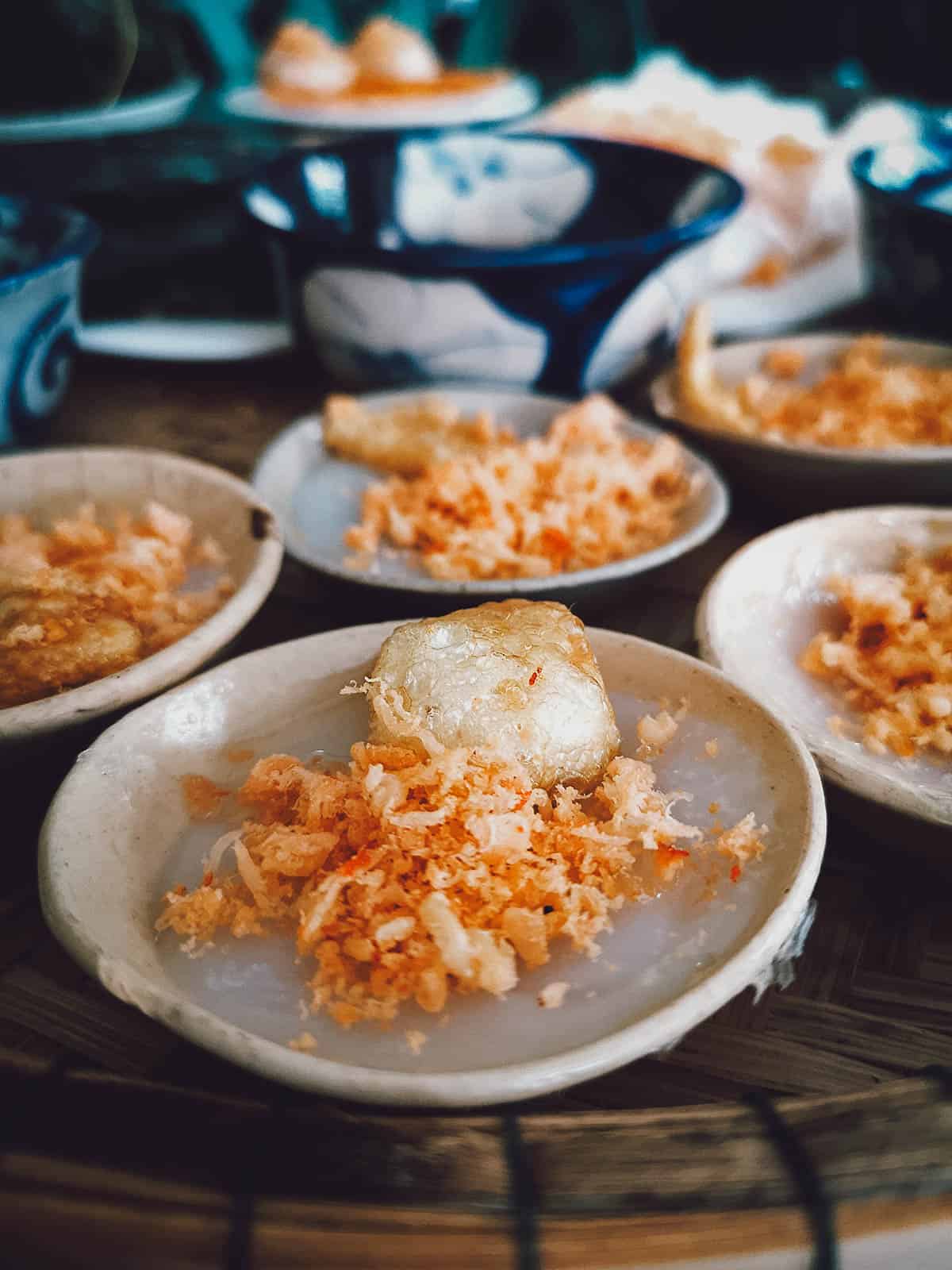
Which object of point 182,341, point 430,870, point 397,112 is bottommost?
point 430,870

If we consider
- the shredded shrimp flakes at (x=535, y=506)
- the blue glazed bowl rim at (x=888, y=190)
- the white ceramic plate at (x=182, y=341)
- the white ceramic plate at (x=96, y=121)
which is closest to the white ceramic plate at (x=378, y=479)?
the shredded shrimp flakes at (x=535, y=506)

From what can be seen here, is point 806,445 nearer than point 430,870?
No

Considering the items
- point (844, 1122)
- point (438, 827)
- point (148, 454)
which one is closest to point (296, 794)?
point (438, 827)

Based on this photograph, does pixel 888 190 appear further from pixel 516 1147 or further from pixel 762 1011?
pixel 516 1147

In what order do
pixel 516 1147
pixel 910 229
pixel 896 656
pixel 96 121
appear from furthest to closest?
1. pixel 96 121
2. pixel 910 229
3. pixel 896 656
4. pixel 516 1147

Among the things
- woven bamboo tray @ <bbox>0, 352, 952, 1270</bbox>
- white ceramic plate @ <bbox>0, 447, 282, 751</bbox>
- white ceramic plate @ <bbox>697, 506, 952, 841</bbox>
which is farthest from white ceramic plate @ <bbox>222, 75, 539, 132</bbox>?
woven bamboo tray @ <bbox>0, 352, 952, 1270</bbox>

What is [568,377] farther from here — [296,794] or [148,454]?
[296,794]

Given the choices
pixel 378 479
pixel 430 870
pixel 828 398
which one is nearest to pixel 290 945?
pixel 430 870
